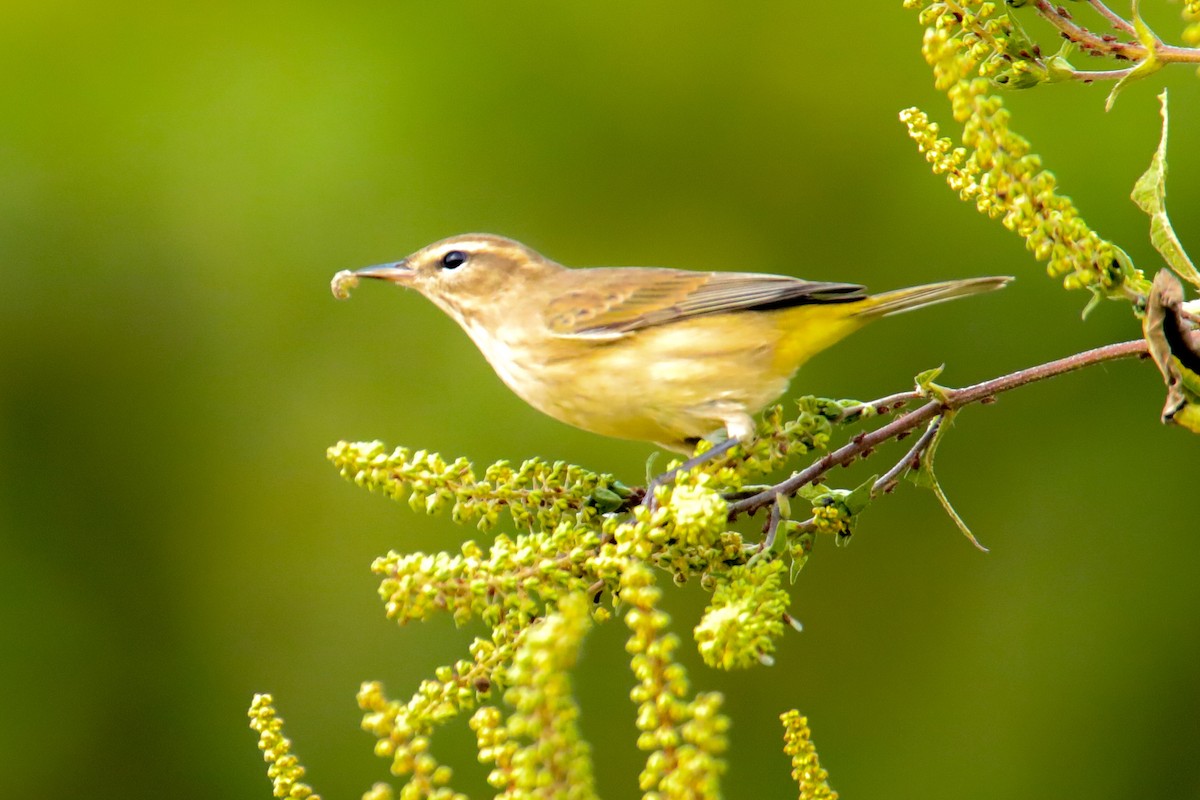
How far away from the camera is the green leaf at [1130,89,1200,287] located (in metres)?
1.98

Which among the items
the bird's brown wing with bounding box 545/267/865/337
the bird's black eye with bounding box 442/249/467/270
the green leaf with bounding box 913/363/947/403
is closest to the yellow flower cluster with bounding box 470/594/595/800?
the green leaf with bounding box 913/363/947/403

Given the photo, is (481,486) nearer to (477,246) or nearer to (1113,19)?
(1113,19)

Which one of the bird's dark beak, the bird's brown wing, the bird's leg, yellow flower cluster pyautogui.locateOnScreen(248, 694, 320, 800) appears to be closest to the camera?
yellow flower cluster pyautogui.locateOnScreen(248, 694, 320, 800)

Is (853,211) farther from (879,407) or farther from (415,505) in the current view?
(415,505)

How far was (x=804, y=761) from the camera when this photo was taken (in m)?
1.96

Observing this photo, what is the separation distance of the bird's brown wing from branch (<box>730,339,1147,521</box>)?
95 cm

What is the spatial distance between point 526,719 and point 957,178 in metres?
1.19

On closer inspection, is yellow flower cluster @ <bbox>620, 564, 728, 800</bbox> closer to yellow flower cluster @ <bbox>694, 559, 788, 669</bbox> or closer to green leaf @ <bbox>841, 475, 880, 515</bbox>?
yellow flower cluster @ <bbox>694, 559, 788, 669</bbox>

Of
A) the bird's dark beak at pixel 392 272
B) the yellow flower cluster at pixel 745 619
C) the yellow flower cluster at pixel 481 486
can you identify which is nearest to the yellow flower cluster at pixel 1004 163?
the yellow flower cluster at pixel 745 619

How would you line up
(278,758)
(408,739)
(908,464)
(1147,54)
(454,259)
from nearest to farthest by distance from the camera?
1. (408,739)
2. (278,758)
3. (1147,54)
4. (908,464)
5. (454,259)

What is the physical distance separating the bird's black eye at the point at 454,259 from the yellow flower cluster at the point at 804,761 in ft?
8.72

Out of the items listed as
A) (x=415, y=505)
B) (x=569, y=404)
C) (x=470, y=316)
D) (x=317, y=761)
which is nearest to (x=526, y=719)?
(x=415, y=505)

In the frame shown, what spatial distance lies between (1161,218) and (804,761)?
89 centimetres

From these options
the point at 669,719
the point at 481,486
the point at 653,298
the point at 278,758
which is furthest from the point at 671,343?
the point at 669,719
